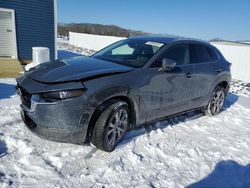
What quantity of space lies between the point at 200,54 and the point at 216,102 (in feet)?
4.38

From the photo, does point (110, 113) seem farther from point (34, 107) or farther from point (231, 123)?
point (231, 123)

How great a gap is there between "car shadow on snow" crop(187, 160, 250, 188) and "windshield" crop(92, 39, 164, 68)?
185 cm

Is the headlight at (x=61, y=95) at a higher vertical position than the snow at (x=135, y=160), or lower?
higher

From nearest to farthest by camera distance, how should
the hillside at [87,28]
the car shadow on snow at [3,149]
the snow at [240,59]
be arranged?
1. the car shadow on snow at [3,149]
2. the snow at [240,59]
3. the hillside at [87,28]

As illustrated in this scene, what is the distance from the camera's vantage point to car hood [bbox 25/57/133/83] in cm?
308

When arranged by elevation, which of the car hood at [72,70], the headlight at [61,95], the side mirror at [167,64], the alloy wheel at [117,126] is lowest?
the alloy wheel at [117,126]

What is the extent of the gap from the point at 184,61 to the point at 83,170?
8.75 ft

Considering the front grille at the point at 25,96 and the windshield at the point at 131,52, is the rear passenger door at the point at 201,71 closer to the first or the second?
the windshield at the point at 131,52

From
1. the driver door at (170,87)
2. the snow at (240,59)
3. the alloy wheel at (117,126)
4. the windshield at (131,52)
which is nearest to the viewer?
the alloy wheel at (117,126)

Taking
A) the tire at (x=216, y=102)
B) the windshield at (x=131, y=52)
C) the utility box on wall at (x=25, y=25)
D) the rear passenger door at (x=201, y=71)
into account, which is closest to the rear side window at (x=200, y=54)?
the rear passenger door at (x=201, y=71)

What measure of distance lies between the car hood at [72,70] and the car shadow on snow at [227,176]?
1830 millimetres

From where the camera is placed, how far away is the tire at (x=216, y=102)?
17.7 ft

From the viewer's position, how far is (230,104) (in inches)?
265

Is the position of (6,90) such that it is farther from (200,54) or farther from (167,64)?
(200,54)
